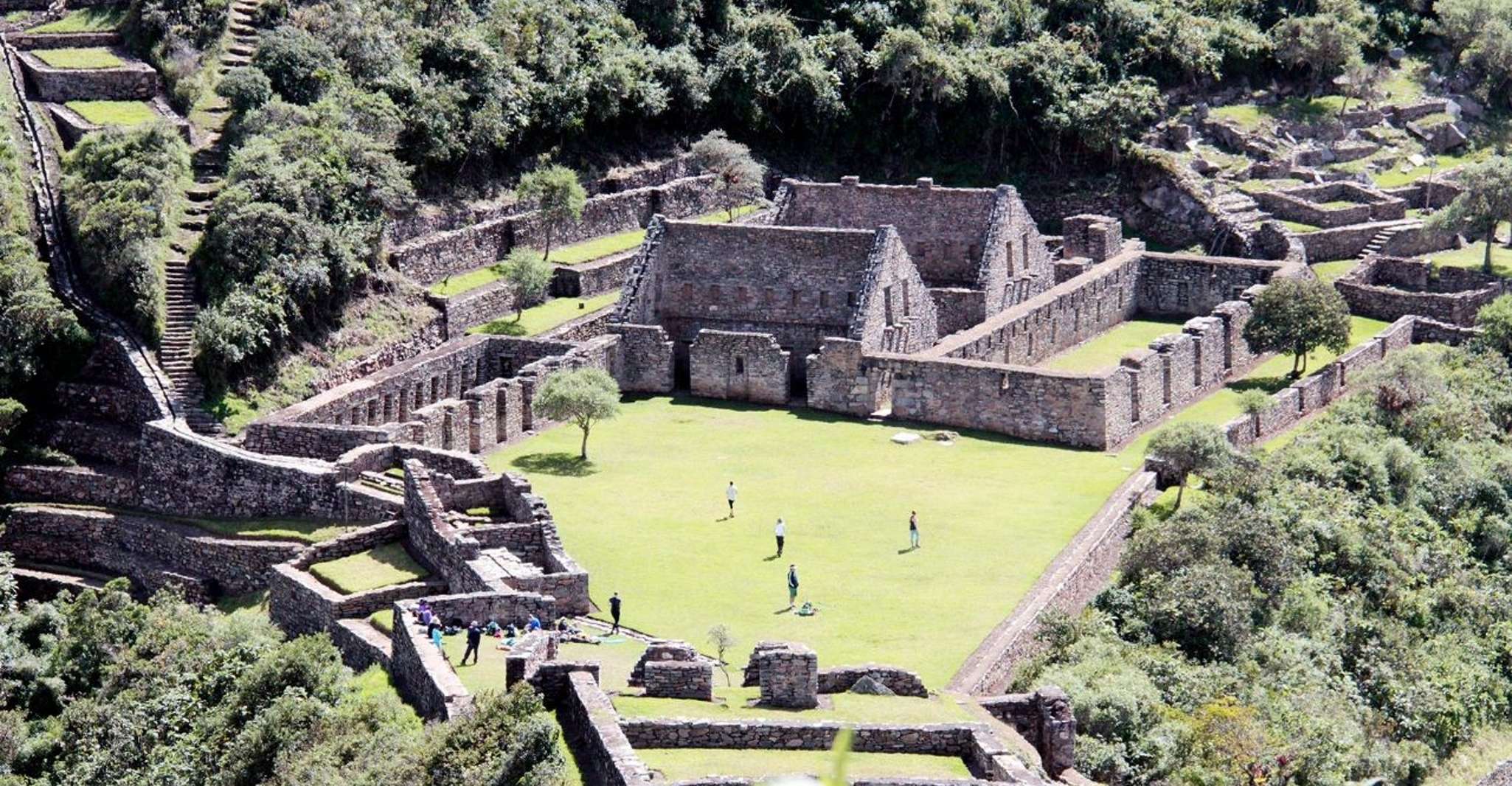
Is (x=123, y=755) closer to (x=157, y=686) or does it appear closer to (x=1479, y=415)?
(x=157, y=686)

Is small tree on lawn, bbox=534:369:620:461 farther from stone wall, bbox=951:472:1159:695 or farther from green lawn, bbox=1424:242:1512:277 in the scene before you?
green lawn, bbox=1424:242:1512:277

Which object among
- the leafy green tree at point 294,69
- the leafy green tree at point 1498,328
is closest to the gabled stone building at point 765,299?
the leafy green tree at point 294,69

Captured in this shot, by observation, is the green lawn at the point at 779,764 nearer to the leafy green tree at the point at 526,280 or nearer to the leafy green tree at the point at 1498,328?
the leafy green tree at the point at 526,280

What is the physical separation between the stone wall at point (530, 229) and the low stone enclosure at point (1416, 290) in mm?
20959

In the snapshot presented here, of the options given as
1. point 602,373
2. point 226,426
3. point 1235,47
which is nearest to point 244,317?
point 226,426

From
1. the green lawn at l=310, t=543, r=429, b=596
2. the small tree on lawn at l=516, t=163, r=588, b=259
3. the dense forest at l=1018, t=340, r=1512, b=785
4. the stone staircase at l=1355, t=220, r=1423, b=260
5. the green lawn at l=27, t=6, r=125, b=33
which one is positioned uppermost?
the green lawn at l=27, t=6, r=125, b=33

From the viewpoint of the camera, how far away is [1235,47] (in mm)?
107812

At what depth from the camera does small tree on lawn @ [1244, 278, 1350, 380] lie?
79500 millimetres

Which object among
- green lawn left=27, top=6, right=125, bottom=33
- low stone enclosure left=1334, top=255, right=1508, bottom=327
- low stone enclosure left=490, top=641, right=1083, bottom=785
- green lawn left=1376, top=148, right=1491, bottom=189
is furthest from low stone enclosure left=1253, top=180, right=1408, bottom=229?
low stone enclosure left=490, top=641, right=1083, bottom=785

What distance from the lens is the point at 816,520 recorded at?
212 feet

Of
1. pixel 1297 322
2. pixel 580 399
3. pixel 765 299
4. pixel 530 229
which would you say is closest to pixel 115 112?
pixel 530 229

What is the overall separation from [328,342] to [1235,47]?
44.8 metres

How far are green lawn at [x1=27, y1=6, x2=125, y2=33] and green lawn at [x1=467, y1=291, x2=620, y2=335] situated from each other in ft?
61.1

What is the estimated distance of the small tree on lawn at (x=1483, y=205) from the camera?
91.0 m
